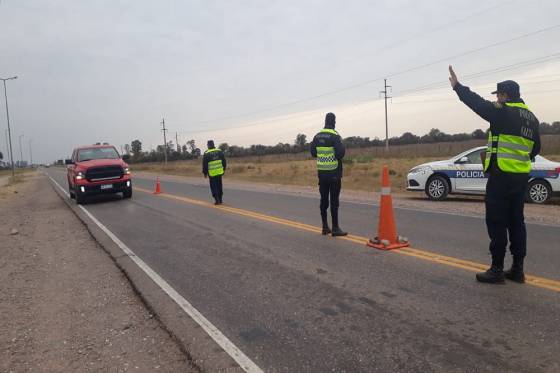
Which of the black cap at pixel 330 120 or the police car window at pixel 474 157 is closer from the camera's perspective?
the black cap at pixel 330 120

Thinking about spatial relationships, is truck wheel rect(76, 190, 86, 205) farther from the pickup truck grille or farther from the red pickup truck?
the pickup truck grille

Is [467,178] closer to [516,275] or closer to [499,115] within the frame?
[516,275]

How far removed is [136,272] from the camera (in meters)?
6.03

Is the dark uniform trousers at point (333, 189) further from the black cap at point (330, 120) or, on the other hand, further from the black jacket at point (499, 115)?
the black jacket at point (499, 115)

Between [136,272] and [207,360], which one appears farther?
[136,272]

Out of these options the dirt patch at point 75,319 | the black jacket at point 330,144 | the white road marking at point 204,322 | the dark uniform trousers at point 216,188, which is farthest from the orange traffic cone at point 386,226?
the dark uniform trousers at point 216,188

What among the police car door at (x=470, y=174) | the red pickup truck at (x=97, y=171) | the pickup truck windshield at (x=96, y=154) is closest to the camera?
the police car door at (x=470, y=174)

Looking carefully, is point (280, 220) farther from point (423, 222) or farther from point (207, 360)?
point (207, 360)

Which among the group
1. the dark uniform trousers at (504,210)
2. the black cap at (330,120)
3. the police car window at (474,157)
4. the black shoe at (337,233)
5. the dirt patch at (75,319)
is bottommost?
the dirt patch at (75,319)

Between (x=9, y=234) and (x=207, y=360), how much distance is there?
8.77 metres

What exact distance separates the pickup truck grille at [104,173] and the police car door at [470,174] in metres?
11.2

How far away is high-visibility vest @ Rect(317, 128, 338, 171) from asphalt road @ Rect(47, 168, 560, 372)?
1.28 metres

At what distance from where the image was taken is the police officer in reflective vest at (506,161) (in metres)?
4.64

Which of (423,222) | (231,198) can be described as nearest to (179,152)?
(231,198)
